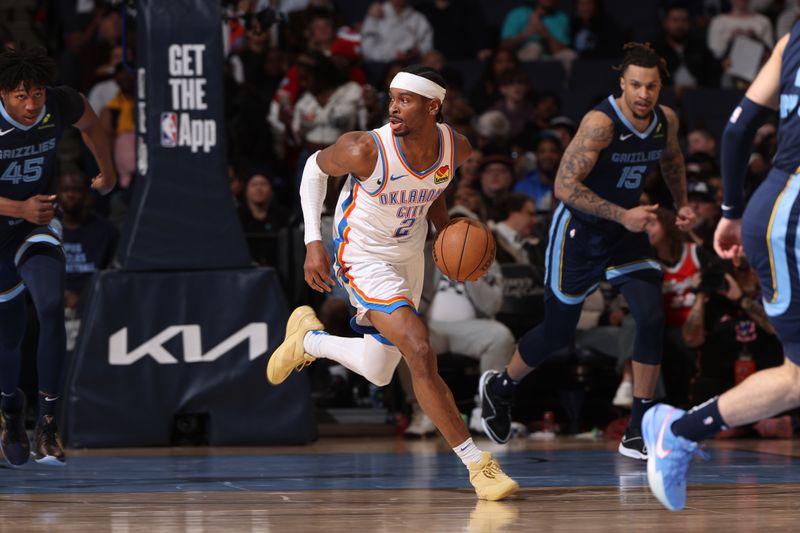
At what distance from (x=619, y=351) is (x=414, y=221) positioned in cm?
396

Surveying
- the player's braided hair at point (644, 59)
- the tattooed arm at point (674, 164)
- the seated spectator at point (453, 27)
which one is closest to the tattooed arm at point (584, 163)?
the player's braided hair at point (644, 59)

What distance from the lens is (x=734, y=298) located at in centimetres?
929

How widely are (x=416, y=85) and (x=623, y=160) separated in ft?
Answer: 5.92

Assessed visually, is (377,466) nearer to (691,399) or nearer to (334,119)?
(691,399)

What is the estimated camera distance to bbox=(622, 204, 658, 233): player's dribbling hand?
6590 mm

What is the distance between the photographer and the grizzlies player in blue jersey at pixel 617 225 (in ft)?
23.1

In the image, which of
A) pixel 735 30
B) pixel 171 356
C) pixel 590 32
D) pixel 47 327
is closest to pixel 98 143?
pixel 47 327

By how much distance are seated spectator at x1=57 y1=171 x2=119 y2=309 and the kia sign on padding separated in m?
1.24

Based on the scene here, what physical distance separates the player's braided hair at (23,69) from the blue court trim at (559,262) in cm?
288

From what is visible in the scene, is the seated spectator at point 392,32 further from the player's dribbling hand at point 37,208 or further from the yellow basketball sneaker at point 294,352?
the player's dribbling hand at point 37,208

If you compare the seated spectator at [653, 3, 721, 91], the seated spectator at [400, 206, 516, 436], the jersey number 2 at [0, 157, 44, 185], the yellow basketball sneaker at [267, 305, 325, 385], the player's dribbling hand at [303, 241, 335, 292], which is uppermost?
the seated spectator at [653, 3, 721, 91]

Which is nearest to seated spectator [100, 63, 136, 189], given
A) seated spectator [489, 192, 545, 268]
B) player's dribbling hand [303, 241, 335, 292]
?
seated spectator [489, 192, 545, 268]

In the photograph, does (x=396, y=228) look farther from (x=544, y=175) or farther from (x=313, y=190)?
(x=544, y=175)

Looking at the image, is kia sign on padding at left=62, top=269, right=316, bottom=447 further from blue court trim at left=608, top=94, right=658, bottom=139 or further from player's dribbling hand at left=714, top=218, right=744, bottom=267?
player's dribbling hand at left=714, top=218, right=744, bottom=267
